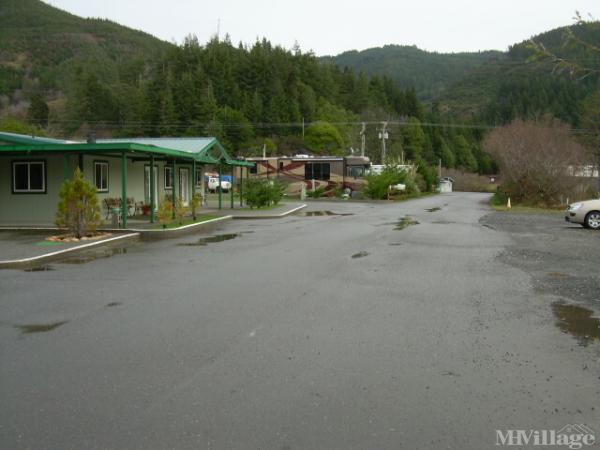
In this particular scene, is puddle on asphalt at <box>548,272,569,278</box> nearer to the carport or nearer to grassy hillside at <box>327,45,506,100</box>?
the carport

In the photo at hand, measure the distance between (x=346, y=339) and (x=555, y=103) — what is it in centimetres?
11503

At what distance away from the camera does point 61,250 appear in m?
14.9

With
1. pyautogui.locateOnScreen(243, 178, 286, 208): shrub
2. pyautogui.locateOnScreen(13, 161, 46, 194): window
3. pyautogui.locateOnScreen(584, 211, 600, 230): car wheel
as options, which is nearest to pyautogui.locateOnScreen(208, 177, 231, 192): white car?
pyautogui.locateOnScreen(243, 178, 286, 208): shrub

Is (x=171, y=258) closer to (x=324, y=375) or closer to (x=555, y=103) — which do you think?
(x=324, y=375)

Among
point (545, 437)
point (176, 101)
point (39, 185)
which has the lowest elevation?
point (545, 437)

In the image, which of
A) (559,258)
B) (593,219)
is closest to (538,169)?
(593,219)

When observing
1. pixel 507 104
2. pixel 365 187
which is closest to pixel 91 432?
pixel 365 187

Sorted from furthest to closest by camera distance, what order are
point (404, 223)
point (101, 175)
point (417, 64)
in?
1. point (417, 64)
2. point (101, 175)
3. point (404, 223)

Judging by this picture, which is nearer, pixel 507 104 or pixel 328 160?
pixel 328 160

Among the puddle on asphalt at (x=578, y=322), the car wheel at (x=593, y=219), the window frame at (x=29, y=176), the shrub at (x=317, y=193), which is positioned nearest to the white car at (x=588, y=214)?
the car wheel at (x=593, y=219)

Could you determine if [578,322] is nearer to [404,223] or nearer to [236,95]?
[404,223]

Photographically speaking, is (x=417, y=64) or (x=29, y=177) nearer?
(x=29, y=177)

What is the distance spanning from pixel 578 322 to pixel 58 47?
14134 centimetres

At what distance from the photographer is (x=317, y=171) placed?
5144cm
